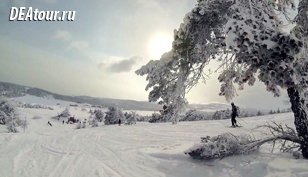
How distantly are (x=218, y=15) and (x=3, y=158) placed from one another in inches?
429

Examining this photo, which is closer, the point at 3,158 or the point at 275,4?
the point at 275,4

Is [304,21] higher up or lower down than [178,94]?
higher up

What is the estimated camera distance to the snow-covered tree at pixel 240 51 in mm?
3529

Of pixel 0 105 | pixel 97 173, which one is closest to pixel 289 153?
pixel 97 173

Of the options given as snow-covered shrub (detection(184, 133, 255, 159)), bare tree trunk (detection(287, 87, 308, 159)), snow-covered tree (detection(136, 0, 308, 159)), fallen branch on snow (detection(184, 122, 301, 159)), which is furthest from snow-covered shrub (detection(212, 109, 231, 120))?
bare tree trunk (detection(287, 87, 308, 159))

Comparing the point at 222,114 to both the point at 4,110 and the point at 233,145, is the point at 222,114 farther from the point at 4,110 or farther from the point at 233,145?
the point at 4,110

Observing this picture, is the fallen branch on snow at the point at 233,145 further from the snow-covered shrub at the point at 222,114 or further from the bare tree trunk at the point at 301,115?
the snow-covered shrub at the point at 222,114

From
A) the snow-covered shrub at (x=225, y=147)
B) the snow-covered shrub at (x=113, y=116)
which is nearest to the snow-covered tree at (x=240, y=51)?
the snow-covered shrub at (x=225, y=147)

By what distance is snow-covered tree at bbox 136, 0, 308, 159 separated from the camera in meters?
3.53

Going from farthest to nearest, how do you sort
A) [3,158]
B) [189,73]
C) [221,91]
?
[3,158] < [221,91] < [189,73]

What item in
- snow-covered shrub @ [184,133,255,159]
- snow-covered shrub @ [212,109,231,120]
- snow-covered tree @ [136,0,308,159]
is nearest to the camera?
snow-covered tree @ [136,0,308,159]

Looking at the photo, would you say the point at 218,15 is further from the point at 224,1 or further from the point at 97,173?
the point at 97,173

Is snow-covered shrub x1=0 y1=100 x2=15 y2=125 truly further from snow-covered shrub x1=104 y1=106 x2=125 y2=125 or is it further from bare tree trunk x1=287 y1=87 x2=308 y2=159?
bare tree trunk x1=287 y1=87 x2=308 y2=159

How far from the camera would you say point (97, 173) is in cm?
562
